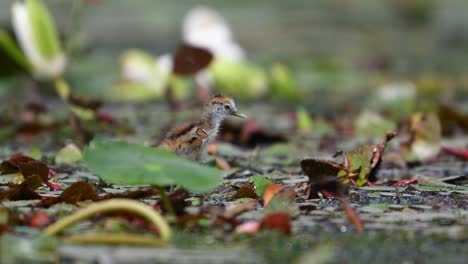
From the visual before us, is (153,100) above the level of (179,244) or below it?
above

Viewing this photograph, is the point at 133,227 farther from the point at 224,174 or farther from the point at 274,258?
the point at 224,174

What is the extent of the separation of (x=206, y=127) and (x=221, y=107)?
0.59ft

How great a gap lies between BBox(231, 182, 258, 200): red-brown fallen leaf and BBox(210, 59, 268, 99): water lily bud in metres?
4.89

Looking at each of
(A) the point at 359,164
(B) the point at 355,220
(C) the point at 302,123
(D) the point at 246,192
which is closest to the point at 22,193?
(D) the point at 246,192

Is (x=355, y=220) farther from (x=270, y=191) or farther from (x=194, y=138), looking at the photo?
(x=194, y=138)

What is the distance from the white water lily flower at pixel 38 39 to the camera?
5.25 meters

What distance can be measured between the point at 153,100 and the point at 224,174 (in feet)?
15.3

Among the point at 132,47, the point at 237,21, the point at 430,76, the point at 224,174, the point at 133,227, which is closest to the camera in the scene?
the point at 133,227

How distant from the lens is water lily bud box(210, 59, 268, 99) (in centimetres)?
823

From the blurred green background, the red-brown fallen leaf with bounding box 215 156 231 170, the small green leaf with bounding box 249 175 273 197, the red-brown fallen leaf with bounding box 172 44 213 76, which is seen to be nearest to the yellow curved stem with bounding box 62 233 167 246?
the small green leaf with bounding box 249 175 273 197

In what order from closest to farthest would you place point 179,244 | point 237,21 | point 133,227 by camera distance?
point 179,244
point 133,227
point 237,21

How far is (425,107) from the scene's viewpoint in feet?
24.7

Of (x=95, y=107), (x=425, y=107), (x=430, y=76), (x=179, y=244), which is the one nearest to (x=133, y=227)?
(x=179, y=244)

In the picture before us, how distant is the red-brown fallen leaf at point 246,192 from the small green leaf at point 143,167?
341 millimetres
